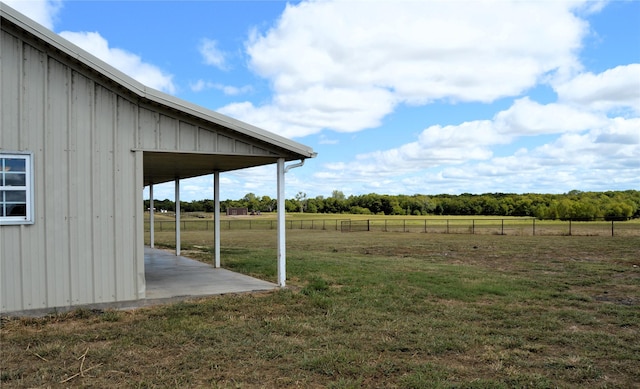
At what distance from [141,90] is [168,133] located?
2.79ft

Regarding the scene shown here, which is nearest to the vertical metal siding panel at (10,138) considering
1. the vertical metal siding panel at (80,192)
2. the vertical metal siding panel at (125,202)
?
the vertical metal siding panel at (80,192)

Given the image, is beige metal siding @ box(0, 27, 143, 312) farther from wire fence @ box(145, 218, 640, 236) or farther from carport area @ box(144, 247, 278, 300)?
wire fence @ box(145, 218, 640, 236)

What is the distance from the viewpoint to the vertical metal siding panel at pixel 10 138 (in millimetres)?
6891

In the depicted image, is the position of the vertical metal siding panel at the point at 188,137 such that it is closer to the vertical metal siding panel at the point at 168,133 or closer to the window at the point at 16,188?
the vertical metal siding panel at the point at 168,133

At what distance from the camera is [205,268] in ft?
40.8

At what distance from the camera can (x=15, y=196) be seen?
699cm

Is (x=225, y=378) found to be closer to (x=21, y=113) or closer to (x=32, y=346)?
(x=32, y=346)

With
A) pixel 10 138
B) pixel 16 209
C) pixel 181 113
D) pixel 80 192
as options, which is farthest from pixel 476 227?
pixel 10 138

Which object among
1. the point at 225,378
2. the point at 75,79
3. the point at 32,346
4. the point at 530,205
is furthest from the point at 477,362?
the point at 530,205

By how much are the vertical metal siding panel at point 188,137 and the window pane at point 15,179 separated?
2.31 m

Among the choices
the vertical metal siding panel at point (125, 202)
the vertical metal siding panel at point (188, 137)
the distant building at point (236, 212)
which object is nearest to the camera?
the vertical metal siding panel at point (125, 202)

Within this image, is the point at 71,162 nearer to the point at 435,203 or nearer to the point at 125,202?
the point at 125,202

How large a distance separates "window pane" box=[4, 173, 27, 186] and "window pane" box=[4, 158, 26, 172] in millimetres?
73

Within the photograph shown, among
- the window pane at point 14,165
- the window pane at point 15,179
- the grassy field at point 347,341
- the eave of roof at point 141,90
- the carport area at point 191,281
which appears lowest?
the grassy field at point 347,341
